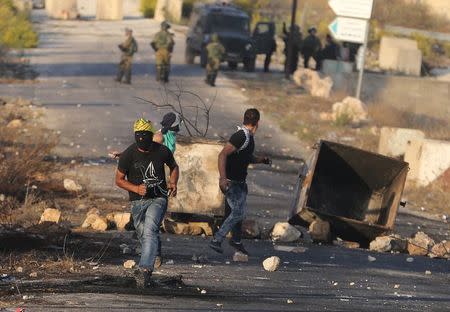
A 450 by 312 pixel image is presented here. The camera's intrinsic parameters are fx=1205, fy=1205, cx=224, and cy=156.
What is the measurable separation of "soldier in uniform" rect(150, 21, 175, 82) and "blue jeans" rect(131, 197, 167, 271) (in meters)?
23.3

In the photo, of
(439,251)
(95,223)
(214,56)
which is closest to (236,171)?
(95,223)

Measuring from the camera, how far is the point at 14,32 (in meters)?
46.6

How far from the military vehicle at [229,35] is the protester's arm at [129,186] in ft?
93.6

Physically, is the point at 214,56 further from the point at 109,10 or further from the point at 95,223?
the point at 109,10

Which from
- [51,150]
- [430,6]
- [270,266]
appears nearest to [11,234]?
[270,266]

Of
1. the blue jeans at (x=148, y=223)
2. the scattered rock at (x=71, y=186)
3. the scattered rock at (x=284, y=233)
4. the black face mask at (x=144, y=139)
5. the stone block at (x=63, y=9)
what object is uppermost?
the black face mask at (x=144, y=139)

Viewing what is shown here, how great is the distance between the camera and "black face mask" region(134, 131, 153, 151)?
36.9ft

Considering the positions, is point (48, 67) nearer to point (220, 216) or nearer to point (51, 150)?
point (51, 150)

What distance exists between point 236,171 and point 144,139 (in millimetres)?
2266

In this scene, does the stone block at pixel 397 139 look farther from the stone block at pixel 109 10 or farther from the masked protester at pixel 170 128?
the stone block at pixel 109 10

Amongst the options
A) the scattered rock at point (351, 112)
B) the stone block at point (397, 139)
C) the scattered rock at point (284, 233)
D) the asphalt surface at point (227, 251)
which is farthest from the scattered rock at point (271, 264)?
the scattered rock at point (351, 112)

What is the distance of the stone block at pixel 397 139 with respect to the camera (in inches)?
961

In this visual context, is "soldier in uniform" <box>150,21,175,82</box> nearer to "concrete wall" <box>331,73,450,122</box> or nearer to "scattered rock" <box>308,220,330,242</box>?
"concrete wall" <box>331,73,450,122</box>

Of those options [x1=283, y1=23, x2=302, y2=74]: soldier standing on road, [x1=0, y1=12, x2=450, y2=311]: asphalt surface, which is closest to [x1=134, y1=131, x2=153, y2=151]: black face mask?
[x1=0, y1=12, x2=450, y2=311]: asphalt surface
